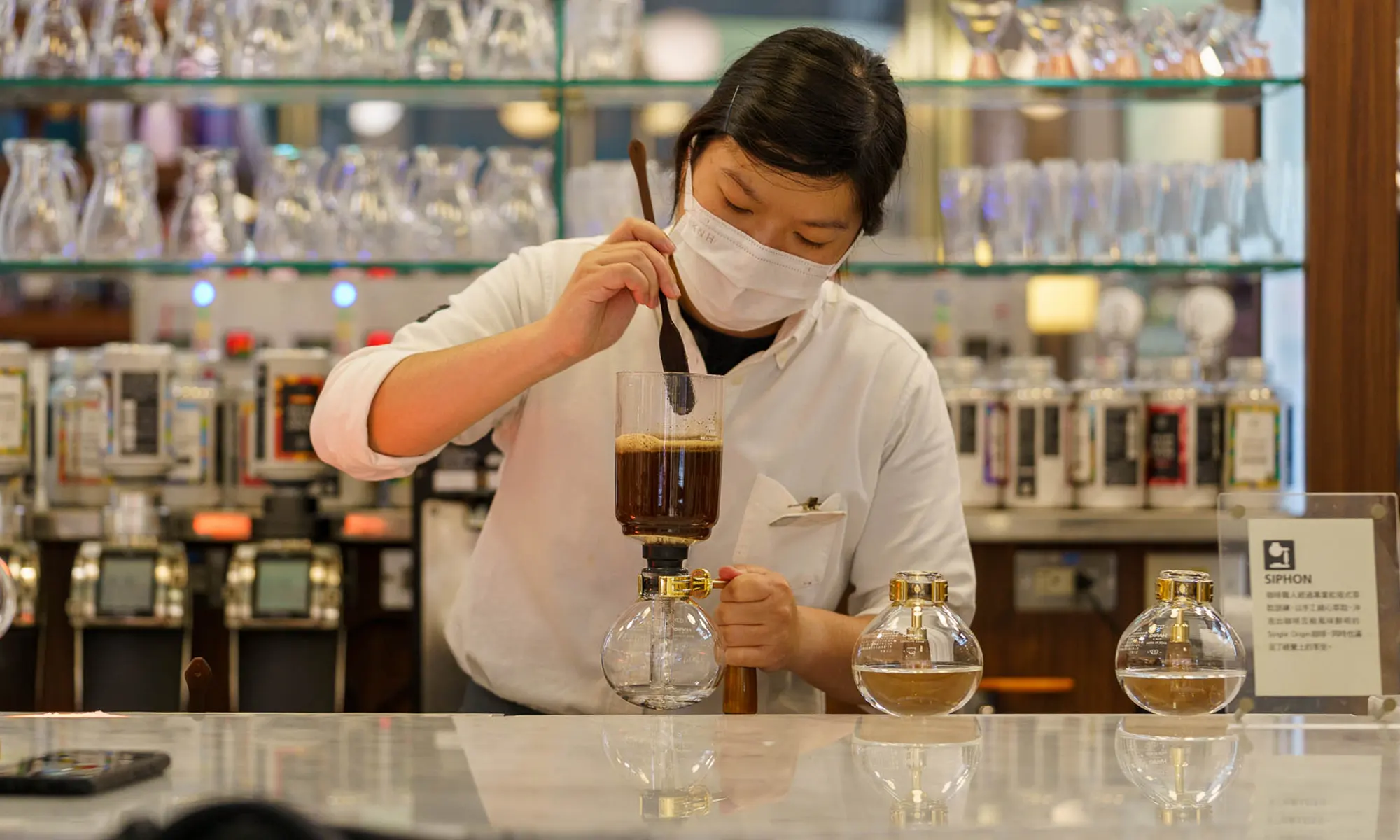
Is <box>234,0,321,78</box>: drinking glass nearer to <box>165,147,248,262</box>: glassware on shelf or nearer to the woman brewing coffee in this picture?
<box>165,147,248,262</box>: glassware on shelf

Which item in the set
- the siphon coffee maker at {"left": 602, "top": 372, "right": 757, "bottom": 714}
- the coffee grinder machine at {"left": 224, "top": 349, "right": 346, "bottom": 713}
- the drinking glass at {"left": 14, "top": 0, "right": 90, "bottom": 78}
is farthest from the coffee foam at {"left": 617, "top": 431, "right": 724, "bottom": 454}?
the drinking glass at {"left": 14, "top": 0, "right": 90, "bottom": 78}

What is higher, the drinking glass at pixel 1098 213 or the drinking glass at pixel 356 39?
the drinking glass at pixel 356 39

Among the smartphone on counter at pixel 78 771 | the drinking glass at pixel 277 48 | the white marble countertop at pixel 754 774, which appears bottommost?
the white marble countertop at pixel 754 774

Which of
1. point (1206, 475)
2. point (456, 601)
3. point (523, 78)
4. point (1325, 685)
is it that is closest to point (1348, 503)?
point (1325, 685)

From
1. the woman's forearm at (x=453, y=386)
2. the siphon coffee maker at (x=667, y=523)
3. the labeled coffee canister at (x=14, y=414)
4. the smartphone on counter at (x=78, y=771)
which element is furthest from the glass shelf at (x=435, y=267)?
the smartphone on counter at (x=78, y=771)

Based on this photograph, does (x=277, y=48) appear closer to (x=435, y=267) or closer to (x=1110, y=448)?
(x=435, y=267)

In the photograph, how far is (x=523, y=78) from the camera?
9.87 ft

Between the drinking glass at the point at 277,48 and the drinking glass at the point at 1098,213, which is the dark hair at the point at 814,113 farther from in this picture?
the drinking glass at the point at 277,48

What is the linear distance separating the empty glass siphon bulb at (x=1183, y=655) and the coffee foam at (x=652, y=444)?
37 cm

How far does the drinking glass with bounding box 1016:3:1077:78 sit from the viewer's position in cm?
306

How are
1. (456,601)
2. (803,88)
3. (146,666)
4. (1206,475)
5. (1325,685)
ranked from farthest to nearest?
(1206,475)
(146,666)
(456,601)
(803,88)
(1325,685)

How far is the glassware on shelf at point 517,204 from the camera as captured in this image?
297cm

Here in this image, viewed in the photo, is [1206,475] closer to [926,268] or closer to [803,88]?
[926,268]

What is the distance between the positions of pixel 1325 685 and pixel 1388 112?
2001 millimetres
